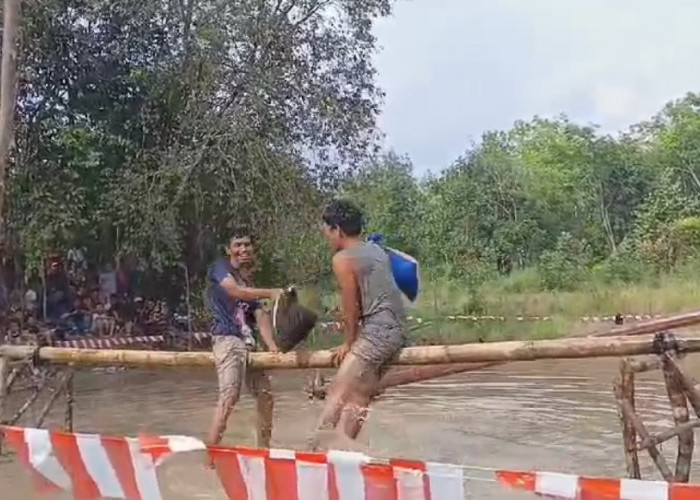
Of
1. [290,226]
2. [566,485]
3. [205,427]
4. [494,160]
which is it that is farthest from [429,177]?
[566,485]

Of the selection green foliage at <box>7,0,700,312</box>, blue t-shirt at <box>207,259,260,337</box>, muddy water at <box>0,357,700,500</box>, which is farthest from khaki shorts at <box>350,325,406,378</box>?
green foliage at <box>7,0,700,312</box>

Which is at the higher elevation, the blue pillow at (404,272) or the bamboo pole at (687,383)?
the blue pillow at (404,272)

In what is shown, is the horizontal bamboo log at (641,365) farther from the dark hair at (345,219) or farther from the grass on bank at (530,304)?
the grass on bank at (530,304)

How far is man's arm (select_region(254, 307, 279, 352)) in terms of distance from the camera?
24.8 feet

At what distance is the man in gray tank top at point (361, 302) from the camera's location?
655 cm

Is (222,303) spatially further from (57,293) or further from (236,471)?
(57,293)

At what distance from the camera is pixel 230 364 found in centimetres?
768

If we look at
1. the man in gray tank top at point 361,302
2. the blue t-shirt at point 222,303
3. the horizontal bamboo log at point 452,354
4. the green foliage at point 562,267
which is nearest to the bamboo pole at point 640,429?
the horizontal bamboo log at point 452,354

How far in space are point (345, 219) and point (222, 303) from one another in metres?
1.72

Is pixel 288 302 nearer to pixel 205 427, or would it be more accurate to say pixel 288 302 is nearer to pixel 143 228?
pixel 205 427

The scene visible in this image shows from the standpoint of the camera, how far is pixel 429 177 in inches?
1704

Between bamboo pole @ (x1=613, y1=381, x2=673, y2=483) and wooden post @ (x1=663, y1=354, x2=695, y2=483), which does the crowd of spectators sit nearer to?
bamboo pole @ (x1=613, y1=381, x2=673, y2=483)

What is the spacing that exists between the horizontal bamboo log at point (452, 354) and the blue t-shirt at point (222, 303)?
22 centimetres

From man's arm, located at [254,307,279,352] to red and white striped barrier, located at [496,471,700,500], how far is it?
3.18m
